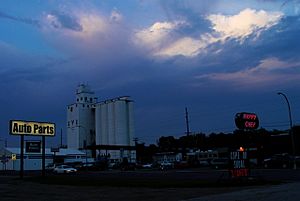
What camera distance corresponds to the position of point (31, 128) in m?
56.2

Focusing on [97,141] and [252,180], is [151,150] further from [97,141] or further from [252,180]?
[252,180]

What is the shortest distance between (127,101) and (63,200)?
110m

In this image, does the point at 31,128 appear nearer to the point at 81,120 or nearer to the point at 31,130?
the point at 31,130

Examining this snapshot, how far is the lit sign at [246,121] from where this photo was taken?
34.3 meters

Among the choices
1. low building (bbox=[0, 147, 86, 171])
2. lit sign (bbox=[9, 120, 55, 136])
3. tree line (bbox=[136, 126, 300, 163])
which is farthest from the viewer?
low building (bbox=[0, 147, 86, 171])

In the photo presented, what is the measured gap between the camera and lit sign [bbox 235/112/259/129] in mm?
34344

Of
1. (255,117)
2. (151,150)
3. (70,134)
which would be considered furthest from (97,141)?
(255,117)

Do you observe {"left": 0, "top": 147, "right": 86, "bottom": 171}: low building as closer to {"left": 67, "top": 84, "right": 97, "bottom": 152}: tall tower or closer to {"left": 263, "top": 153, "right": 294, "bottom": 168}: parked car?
{"left": 67, "top": 84, "right": 97, "bottom": 152}: tall tower

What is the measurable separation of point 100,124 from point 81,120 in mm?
6248

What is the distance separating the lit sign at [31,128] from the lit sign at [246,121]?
98.5ft

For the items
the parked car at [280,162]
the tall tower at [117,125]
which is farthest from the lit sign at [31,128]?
the tall tower at [117,125]

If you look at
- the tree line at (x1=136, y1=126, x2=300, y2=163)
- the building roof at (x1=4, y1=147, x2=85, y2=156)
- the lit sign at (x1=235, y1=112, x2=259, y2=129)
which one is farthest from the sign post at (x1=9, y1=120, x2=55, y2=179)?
the building roof at (x1=4, y1=147, x2=85, y2=156)

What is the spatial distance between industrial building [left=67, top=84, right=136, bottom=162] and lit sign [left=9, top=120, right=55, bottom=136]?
7047cm

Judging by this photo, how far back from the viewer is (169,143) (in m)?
171
